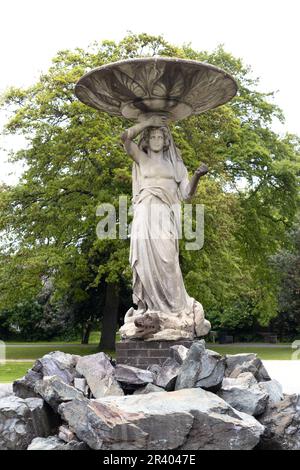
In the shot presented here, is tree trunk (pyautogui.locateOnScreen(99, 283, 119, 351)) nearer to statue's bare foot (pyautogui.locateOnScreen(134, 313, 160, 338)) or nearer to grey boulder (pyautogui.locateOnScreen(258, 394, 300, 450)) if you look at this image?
statue's bare foot (pyautogui.locateOnScreen(134, 313, 160, 338))

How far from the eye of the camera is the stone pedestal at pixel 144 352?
331 inches

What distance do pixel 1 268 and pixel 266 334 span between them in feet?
64.9

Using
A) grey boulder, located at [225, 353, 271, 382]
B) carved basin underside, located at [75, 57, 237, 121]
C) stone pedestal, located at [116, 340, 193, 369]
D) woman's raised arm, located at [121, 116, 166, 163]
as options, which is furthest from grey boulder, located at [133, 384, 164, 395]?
carved basin underside, located at [75, 57, 237, 121]

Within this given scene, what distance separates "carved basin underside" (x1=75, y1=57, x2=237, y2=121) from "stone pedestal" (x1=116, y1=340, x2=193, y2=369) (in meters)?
3.16

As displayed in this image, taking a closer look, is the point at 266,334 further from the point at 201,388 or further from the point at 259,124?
the point at 201,388

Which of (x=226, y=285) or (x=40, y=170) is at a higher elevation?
(x=40, y=170)

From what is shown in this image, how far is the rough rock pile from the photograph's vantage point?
5.90m

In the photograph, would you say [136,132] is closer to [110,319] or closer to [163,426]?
[163,426]

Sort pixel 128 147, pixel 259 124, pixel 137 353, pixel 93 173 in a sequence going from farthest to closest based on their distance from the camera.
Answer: pixel 259 124
pixel 93 173
pixel 128 147
pixel 137 353

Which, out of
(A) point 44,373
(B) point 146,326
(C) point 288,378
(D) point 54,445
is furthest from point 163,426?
(C) point 288,378

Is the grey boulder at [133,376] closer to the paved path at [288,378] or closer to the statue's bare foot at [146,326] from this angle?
the statue's bare foot at [146,326]

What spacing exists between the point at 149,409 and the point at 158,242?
320cm
